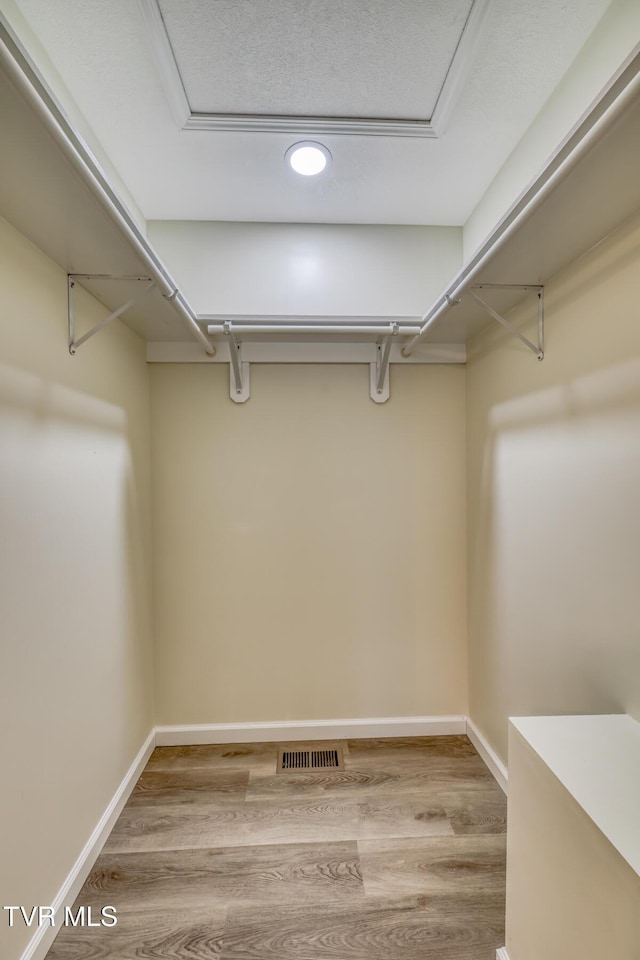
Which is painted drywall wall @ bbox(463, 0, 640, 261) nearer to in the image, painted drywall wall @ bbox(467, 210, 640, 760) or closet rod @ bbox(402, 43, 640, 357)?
closet rod @ bbox(402, 43, 640, 357)

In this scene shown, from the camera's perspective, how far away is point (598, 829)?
2.75 feet

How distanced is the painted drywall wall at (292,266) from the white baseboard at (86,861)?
2.09 metres

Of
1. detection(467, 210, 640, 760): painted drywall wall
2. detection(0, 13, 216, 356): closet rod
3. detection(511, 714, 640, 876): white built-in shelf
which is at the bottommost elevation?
detection(511, 714, 640, 876): white built-in shelf

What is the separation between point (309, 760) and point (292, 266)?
2.34 metres

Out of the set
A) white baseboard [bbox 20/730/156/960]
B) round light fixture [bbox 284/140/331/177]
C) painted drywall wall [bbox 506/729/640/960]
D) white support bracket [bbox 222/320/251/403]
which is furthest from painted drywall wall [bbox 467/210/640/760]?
white baseboard [bbox 20/730/156/960]

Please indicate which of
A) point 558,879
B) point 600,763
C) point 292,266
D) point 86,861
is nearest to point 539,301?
point 292,266

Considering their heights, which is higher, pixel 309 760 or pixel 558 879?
pixel 558 879

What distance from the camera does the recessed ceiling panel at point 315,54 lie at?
3.94ft

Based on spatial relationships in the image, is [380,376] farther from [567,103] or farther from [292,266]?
[567,103]

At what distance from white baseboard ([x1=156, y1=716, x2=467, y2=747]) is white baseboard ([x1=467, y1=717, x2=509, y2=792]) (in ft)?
Result: 0.24

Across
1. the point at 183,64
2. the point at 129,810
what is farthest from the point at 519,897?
the point at 183,64

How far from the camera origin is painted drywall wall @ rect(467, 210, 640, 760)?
1213 millimetres

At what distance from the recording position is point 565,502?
4.79ft

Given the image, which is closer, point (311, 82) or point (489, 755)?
point (311, 82)
